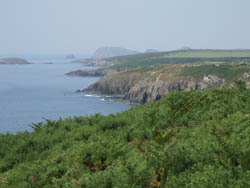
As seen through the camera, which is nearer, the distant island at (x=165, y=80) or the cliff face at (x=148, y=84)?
the distant island at (x=165, y=80)

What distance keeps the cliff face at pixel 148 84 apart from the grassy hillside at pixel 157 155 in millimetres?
73781

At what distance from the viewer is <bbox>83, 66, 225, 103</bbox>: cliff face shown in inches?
3578

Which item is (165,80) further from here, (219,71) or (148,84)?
(219,71)

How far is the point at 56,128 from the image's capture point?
528 inches

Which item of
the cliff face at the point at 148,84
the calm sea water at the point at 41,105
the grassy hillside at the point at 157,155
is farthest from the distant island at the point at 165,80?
the grassy hillside at the point at 157,155

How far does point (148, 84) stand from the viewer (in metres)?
97.1

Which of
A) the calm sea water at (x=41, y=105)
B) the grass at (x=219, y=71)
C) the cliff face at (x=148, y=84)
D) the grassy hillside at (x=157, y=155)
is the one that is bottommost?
the calm sea water at (x=41, y=105)

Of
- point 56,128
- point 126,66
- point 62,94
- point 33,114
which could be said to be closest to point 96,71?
point 126,66

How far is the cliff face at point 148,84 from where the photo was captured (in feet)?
298

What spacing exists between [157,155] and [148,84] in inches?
3628

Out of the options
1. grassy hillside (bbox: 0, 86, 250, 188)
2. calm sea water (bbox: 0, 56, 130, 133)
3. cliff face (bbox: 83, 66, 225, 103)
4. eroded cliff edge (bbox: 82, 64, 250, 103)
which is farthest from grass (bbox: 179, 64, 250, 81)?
grassy hillside (bbox: 0, 86, 250, 188)

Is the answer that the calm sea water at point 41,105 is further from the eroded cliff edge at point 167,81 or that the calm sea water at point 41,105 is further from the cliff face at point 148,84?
the eroded cliff edge at point 167,81

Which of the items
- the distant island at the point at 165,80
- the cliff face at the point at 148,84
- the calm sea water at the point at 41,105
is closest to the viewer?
the calm sea water at the point at 41,105

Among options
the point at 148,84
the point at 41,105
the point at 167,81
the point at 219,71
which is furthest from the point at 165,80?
the point at 41,105
